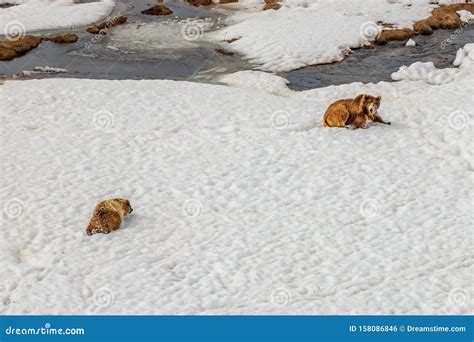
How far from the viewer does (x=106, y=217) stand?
16.3 meters

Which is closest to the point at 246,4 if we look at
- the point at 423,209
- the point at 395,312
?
the point at 423,209

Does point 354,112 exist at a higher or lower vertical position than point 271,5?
higher

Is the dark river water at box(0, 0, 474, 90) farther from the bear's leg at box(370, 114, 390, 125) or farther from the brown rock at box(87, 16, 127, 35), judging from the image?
the bear's leg at box(370, 114, 390, 125)

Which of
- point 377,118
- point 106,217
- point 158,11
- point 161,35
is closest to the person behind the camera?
point 106,217

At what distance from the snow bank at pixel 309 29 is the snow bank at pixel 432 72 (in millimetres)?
5153

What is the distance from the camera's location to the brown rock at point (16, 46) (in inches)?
1382

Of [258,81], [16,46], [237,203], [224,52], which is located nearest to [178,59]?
[224,52]

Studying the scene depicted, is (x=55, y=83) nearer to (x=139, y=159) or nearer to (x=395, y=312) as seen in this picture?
(x=139, y=159)

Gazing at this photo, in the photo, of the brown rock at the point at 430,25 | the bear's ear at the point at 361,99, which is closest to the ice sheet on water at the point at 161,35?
the brown rock at the point at 430,25

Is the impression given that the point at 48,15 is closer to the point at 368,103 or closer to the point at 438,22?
the point at 438,22

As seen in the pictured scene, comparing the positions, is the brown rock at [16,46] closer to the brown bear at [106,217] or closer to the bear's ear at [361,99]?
the brown bear at [106,217]

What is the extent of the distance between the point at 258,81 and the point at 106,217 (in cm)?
1552

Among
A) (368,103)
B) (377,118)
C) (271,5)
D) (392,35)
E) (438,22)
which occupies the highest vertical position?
(368,103)

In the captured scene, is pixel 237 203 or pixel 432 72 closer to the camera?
pixel 237 203
